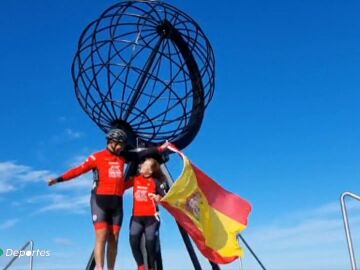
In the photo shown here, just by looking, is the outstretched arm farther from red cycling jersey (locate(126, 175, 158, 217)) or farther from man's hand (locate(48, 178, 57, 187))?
red cycling jersey (locate(126, 175, 158, 217))

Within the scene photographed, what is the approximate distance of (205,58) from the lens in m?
8.41

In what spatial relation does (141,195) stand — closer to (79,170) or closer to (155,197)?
(155,197)

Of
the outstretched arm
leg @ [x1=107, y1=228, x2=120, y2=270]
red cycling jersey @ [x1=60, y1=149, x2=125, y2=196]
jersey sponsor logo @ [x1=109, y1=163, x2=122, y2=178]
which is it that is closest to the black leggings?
leg @ [x1=107, y1=228, x2=120, y2=270]

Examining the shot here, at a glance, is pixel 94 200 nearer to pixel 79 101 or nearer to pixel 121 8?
pixel 79 101

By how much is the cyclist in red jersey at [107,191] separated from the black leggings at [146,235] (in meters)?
0.39

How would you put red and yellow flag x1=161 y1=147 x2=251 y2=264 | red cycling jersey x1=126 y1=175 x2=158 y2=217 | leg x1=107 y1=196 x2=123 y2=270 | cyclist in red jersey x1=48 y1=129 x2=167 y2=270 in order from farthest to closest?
red and yellow flag x1=161 y1=147 x2=251 y2=264 < red cycling jersey x1=126 y1=175 x2=158 y2=217 < leg x1=107 y1=196 x2=123 y2=270 < cyclist in red jersey x1=48 y1=129 x2=167 y2=270

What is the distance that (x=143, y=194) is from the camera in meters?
6.22

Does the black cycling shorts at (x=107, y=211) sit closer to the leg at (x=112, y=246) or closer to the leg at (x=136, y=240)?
the leg at (x=112, y=246)

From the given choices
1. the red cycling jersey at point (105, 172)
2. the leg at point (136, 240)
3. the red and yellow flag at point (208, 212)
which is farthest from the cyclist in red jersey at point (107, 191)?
the red and yellow flag at point (208, 212)

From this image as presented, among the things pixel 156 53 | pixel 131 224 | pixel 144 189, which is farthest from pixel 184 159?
pixel 156 53

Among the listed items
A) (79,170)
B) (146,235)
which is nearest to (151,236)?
(146,235)

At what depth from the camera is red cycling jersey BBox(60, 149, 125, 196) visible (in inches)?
223

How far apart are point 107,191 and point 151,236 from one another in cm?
85

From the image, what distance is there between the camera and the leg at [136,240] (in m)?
5.96
